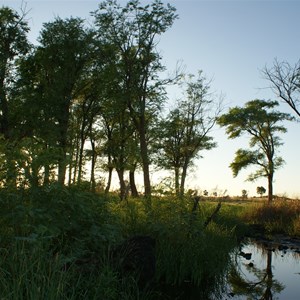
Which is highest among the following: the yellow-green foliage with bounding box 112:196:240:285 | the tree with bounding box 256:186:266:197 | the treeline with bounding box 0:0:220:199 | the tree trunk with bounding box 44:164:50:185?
the treeline with bounding box 0:0:220:199

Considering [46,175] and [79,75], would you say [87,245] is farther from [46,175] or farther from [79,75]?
[79,75]

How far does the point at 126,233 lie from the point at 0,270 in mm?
5626

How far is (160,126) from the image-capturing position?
4128cm

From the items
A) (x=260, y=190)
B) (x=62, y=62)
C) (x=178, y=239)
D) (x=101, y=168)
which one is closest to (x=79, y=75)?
(x=62, y=62)

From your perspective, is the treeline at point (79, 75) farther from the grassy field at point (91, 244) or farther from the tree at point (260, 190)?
the tree at point (260, 190)

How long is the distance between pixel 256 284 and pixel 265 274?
1424 mm

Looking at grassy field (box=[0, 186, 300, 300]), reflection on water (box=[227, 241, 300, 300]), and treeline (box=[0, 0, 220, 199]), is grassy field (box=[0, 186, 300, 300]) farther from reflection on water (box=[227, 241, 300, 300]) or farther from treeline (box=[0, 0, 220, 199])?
treeline (box=[0, 0, 220, 199])

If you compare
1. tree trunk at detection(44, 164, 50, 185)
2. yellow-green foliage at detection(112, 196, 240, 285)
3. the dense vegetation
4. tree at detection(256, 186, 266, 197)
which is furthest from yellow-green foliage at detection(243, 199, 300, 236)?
tree at detection(256, 186, 266, 197)

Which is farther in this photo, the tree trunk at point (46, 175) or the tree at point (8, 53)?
the tree at point (8, 53)

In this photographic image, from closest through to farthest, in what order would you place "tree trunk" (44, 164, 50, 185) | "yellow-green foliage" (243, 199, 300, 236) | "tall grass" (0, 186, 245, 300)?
"tall grass" (0, 186, 245, 300), "tree trunk" (44, 164, 50, 185), "yellow-green foliage" (243, 199, 300, 236)

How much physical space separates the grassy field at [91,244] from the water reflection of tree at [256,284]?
20.6 inches

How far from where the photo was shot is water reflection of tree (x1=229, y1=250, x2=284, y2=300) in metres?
9.98

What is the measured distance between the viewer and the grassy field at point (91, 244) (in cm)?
581

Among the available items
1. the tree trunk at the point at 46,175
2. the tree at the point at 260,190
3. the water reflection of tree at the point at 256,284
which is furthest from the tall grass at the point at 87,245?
the tree at the point at 260,190
